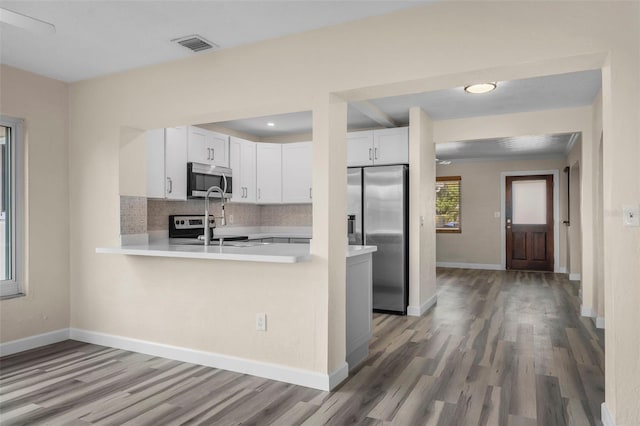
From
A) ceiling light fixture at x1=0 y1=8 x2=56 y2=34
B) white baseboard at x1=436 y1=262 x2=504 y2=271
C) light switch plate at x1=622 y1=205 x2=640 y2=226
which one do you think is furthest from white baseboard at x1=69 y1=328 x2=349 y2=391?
white baseboard at x1=436 y1=262 x2=504 y2=271

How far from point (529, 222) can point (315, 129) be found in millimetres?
7742

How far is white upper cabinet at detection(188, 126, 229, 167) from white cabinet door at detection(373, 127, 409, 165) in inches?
74.8

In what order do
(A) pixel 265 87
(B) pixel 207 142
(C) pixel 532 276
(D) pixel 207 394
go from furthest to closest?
(C) pixel 532 276
(B) pixel 207 142
(A) pixel 265 87
(D) pixel 207 394

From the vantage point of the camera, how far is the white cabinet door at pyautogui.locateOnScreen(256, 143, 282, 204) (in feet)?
20.1

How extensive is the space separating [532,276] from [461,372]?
596 centimetres

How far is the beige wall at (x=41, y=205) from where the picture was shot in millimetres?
3730

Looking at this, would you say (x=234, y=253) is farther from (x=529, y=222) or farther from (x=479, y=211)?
(x=529, y=222)

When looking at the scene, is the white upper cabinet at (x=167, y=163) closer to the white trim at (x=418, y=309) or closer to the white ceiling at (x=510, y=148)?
the white trim at (x=418, y=309)

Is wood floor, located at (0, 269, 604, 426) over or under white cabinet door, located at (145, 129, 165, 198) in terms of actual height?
under

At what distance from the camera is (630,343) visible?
2188 millimetres

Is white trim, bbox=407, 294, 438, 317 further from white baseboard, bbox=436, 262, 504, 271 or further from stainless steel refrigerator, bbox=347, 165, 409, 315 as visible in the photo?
white baseboard, bbox=436, 262, 504, 271

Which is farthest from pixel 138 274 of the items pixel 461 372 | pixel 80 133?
pixel 461 372

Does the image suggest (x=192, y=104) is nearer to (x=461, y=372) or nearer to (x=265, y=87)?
(x=265, y=87)

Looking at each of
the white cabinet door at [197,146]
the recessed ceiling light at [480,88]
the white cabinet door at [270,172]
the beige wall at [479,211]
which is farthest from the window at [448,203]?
the white cabinet door at [197,146]
